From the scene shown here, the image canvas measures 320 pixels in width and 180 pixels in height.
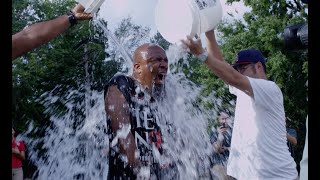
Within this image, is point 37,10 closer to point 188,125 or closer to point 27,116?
point 27,116

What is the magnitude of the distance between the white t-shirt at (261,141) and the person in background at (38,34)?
1495mm

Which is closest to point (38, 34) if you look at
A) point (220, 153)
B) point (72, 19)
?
point (72, 19)

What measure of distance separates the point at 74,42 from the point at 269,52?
9.90 meters

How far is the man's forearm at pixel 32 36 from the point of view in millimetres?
2766

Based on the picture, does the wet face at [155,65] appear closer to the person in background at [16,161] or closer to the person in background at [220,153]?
the person in background at [220,153]

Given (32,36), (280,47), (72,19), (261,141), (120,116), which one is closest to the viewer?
(32,36)

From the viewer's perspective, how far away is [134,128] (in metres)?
3.42

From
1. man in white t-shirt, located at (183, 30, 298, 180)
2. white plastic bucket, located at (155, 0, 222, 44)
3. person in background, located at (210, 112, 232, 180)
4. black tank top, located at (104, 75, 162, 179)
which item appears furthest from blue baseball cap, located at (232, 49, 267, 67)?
person in background, located at (210, 112, 232, 180)

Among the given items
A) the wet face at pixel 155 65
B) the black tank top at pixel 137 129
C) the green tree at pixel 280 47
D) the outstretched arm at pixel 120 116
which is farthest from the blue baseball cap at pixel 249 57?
the green tree at pixel 280 47

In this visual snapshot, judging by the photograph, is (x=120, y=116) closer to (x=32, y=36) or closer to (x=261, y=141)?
(x=32, y=36)

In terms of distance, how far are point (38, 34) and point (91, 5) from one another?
0.38m

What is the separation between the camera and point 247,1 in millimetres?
25094
